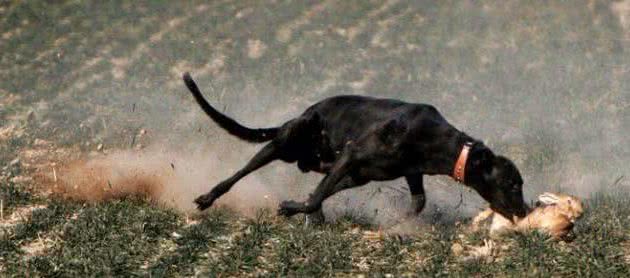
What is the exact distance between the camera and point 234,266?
6.13 meters

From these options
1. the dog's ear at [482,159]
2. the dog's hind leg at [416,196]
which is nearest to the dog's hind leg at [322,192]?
the dog's hind leg at [416,196]

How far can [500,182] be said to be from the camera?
7355 mm

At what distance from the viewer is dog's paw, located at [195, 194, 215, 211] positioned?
8172 mm

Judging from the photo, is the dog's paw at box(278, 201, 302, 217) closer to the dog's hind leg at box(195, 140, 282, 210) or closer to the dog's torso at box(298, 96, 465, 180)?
the dog's torso at box(298, 96, 465, 180)

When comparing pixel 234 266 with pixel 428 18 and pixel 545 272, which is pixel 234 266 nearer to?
pixel 545 272

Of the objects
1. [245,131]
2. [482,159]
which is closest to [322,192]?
[482,159]

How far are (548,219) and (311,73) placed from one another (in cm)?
756

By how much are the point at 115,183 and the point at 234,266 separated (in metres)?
3.09

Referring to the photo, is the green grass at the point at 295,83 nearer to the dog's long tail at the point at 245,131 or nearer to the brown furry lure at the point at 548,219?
the brown furry lure at the point at 548,219

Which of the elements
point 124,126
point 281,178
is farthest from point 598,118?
point 124,126

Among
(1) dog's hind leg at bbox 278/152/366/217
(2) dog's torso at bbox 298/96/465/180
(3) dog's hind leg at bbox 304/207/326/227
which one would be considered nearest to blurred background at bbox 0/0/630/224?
(3) dog's hind leg at bbox 304/207/326/227

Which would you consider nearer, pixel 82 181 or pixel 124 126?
pixel 82 181

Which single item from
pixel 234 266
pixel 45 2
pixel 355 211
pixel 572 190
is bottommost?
pixel 572 190

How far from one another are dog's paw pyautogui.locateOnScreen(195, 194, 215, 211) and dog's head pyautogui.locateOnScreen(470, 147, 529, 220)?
2.43 m
